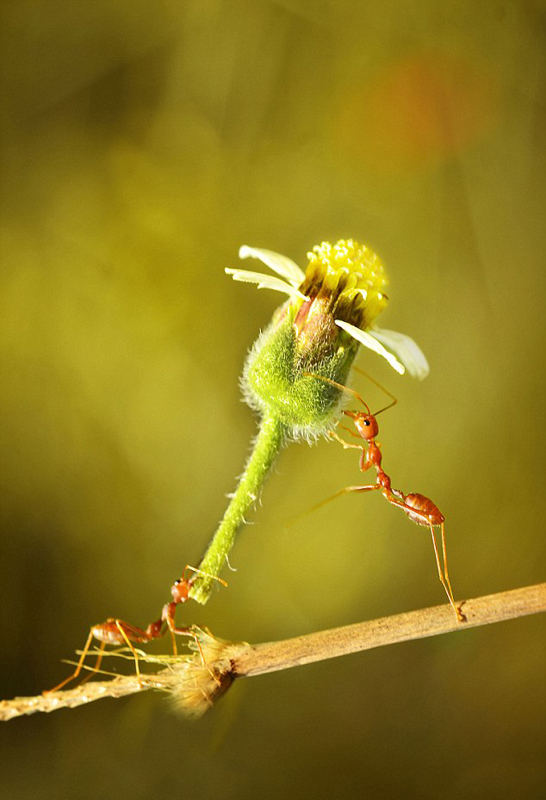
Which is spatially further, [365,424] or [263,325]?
[263,325]

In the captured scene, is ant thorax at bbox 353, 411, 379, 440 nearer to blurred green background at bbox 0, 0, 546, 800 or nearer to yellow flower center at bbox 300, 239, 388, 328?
yellow flower center at bbox 300, 239, 388, 328

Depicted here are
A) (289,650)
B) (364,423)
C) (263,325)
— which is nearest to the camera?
(289,650)

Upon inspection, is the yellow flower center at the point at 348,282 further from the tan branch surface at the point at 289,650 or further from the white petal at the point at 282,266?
the tan branch surface at the point at 289,650

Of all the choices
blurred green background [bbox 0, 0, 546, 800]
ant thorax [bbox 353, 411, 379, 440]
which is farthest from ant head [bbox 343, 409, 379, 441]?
blurred green background [bbox 0, 0, 546, 800]

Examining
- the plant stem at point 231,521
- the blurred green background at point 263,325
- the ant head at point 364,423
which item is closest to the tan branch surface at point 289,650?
the plant stem at point 231,521

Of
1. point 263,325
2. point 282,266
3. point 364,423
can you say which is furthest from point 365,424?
point 263,325

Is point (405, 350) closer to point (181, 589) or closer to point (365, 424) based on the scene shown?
point (365, 424)
